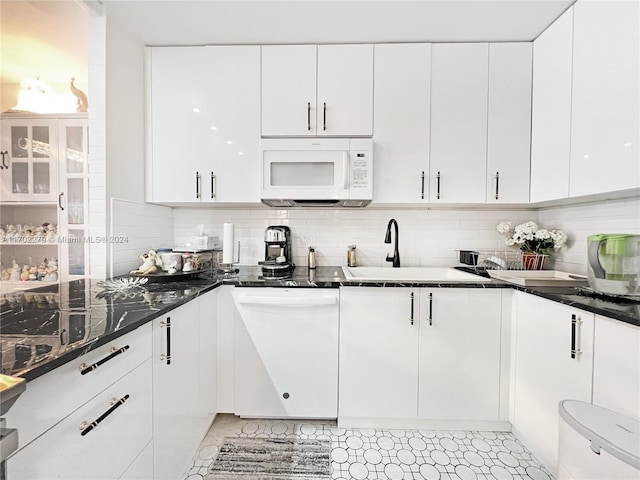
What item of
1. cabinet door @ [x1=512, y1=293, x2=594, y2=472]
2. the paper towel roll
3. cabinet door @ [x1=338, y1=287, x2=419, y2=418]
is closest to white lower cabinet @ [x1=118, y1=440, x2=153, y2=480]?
cabinet door @ [x1=338, y1=287, x2=419, y2=418]

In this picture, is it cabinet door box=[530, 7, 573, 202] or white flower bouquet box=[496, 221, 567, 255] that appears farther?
white flower bouquet box=[496, 221, 567, 255]

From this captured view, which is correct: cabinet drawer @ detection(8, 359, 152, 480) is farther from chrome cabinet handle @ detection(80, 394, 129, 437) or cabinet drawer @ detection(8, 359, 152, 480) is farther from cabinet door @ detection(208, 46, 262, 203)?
cabinet door @ detection(208, 46, 262, 203)

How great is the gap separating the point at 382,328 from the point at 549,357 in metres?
0.78

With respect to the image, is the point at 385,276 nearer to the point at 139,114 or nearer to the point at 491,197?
Result: the point at 491,197

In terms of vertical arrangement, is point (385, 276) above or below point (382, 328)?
above

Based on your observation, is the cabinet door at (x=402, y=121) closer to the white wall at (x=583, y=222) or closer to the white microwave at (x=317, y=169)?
the white microwave at (x=317, y=169)

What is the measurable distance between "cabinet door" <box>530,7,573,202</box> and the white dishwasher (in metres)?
1.44

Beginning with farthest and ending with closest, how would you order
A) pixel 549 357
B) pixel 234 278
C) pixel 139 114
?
pixel 139 114, pixel 234 278, pixel 549 357

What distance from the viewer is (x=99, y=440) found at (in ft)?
2.64

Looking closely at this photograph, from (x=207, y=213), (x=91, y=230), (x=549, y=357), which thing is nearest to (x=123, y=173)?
(x=91, y=230)

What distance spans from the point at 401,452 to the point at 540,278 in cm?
124

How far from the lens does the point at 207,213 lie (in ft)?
7.52

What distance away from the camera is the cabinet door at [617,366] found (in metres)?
0.99

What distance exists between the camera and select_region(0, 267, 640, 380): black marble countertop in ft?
2.24
